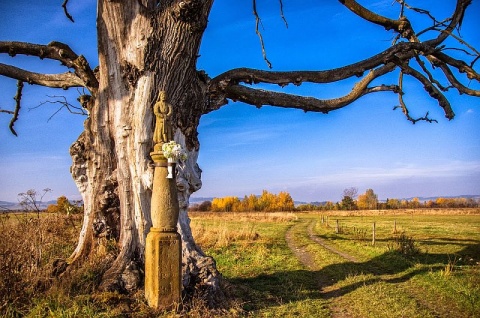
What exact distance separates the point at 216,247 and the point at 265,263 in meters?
3.51

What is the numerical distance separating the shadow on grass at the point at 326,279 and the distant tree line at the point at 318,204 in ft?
232

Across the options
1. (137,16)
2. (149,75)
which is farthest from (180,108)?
(137,16)

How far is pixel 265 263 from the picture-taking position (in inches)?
432

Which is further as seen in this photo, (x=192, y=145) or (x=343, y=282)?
(x=343, y=282)

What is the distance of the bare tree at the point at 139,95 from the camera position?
6.89m

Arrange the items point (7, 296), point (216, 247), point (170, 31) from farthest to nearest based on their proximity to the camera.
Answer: point (216, 247), point (170, 31), point (7, 296)

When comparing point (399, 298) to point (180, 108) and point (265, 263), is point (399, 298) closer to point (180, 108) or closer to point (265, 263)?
point (265, 263)

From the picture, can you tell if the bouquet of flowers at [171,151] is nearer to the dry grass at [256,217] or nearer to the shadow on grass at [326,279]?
the shadow on grass at [326,279]

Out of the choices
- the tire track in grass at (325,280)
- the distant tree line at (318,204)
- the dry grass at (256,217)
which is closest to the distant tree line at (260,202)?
the distant tree line at (318,204)

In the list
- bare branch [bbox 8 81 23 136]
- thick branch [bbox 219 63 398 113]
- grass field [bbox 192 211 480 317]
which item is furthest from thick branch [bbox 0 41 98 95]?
grass field [bbox 192 211 480 317]

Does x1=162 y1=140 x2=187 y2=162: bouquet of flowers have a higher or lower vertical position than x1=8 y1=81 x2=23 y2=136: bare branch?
lower

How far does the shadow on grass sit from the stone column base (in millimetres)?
1573

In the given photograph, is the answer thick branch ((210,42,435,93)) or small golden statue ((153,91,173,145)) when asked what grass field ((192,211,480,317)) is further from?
thick branch ((210,42,435,93))

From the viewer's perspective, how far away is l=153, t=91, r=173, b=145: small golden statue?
6.16 metres
